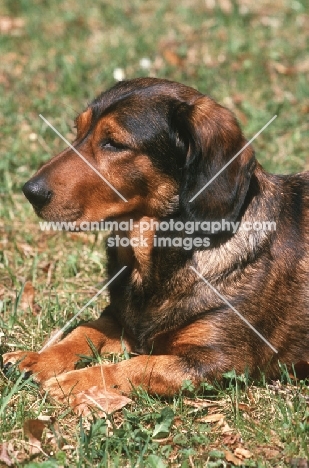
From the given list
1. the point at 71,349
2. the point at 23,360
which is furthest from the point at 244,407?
the point at 23,360

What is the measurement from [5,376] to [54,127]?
136 inches

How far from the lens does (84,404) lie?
364 cm

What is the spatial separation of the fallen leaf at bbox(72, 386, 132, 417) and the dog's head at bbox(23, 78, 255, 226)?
2.98ft

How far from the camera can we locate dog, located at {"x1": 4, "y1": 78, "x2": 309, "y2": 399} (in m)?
3.75

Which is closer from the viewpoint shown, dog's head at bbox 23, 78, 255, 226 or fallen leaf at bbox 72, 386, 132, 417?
fallen leaf at bbox 72, 386, 132, 417

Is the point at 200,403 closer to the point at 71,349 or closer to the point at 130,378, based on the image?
the point at 130,378

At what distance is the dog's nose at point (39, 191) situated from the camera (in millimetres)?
3770

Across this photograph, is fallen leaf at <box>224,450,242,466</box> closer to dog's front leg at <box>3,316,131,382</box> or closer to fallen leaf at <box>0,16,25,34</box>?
dog's front leg at <box>3,316,131,382</box>

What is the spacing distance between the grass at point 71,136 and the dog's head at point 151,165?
3.13 ft

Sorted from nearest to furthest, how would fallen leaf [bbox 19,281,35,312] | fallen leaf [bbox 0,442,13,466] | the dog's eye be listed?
fallen leaf [bbox 0,442,13,466], the dog's eye, fallen leaf [bbox 19,281,35,312]

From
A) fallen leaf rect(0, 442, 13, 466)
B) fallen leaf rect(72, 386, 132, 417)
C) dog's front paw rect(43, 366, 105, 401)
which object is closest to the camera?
fallen leaf rect(0, 442, 13, 466)

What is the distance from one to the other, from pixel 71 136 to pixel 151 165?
3.08m

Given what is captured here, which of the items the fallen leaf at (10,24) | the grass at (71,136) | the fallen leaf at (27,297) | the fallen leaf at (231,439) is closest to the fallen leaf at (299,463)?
the grass at (71,136)

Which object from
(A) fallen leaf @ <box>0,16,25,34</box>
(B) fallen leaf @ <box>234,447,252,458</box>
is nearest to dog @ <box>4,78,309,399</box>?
(B) fallen leaf @ <box>234,447,252,458</box>
